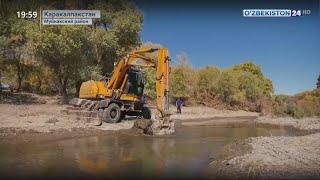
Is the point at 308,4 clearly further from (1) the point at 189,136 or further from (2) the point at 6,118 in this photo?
(2) the point at 6,118

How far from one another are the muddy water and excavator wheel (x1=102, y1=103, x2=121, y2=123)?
79.6 inches

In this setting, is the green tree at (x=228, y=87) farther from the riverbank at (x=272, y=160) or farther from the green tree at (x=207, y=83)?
the riverbank at (x=272, y=160)

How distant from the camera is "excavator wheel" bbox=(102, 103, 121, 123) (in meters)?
14.3

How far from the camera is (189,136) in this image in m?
12.7

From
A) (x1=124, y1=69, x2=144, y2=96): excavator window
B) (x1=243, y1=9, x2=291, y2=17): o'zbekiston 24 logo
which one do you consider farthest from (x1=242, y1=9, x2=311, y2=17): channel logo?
(x1=124, y1=69, x2=144, y2=96): excavator window

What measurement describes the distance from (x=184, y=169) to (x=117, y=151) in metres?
2.26

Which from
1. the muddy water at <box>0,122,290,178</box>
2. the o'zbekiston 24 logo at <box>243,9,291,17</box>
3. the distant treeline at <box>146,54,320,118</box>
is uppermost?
the o'zbekiston 24 logo at <box>243,9,291,17</box>

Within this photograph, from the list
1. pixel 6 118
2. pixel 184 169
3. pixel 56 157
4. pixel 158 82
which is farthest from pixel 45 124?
pixel 184 169

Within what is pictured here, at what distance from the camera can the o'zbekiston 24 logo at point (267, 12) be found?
25.4ft

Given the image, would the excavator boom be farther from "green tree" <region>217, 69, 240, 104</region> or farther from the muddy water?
"green tree" <region>217, 69, 240, 104</region>

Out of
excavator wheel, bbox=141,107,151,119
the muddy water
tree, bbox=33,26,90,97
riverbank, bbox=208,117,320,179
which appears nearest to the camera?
riverbank, bbox=208,117,320,179

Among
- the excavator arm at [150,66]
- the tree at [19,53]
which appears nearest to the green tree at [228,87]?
the excavator arm at [150,66]

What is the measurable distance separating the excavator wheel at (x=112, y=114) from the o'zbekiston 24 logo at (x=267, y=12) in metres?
7.39

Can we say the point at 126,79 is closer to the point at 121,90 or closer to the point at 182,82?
the point at 121,90
